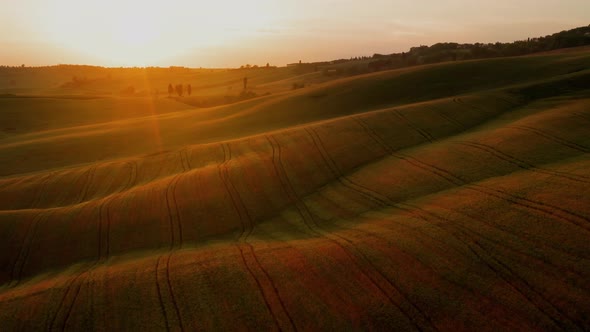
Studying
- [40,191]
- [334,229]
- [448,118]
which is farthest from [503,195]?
[40,191]

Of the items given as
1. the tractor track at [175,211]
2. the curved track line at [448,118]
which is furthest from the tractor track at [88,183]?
the curved track line at [448,118]

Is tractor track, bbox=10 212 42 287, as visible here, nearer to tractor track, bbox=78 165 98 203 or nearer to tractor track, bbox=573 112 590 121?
tractor track, bbox=78 165 98 203

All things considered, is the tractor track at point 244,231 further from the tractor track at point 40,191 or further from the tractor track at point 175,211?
the tractor track at point 40,191

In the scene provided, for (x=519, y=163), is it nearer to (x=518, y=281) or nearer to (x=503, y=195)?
(x=503, y=195)

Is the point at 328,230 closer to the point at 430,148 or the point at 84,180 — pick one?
the point at 430,148

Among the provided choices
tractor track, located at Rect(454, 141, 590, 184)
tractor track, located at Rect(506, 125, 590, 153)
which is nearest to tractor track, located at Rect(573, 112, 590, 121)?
tractor track, located at Rect(506, 125, 590, 153)
